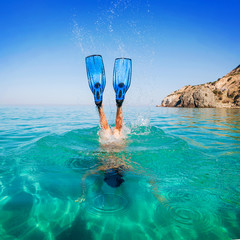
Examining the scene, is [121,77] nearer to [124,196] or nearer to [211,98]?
[124,196]

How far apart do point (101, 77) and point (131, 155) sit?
242 cm

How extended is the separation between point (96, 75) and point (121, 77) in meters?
0.75

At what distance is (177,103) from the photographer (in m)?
46.9

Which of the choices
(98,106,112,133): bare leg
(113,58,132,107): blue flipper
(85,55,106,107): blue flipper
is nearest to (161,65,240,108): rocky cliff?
(113,58,132,107): blue flipper

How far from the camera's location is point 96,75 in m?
4.82

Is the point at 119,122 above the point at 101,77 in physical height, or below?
below

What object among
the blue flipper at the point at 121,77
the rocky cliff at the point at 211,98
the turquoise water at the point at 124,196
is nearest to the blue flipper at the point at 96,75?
the blue flipper at the point at 121,77

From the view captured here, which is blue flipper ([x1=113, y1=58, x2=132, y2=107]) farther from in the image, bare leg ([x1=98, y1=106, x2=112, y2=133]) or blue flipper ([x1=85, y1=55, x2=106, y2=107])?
bare leg ([x1=98, y1=106, x2=112, y2=133])

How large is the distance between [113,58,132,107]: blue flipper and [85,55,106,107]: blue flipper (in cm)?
39

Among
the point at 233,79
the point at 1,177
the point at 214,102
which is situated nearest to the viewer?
the point at 1,177

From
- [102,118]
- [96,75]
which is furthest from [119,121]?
[96,75]

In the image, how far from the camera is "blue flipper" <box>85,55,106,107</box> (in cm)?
474

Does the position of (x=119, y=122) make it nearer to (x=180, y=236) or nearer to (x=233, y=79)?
(x=180, y=236)

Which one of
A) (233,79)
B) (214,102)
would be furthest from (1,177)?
(233,79)
